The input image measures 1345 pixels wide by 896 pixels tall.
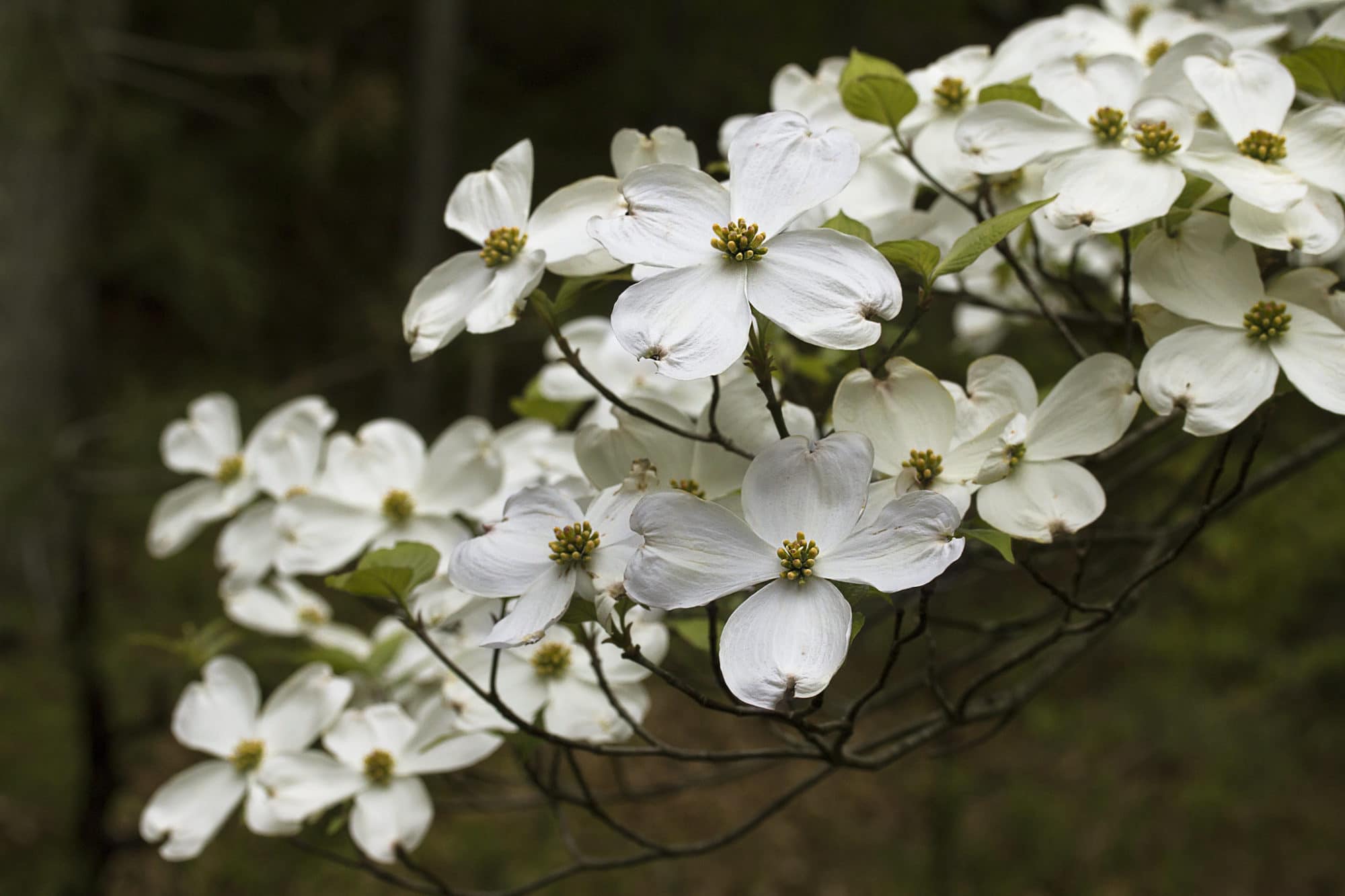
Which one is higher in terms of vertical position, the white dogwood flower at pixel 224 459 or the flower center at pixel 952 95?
the flower center at pixel 952 95

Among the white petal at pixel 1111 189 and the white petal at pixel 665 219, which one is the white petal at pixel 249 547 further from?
the white petal at pixel 1111 189

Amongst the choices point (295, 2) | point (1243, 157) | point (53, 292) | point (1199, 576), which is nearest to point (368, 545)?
point (1243, 157)

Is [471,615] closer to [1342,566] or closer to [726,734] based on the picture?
[1342,566]

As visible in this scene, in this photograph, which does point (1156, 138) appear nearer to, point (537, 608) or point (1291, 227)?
point (1291, 227)

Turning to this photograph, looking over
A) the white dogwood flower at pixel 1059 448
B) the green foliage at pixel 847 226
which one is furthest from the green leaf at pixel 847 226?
the white dogwood flower at pixel 1059 448

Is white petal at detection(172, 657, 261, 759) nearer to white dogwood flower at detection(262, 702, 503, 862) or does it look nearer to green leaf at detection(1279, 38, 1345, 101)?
white dogwood flower at detection(262, 702, 503, 862)

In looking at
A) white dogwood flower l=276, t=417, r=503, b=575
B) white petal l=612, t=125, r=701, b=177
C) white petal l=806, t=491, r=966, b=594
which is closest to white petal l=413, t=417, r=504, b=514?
white dogwood flower l=276, t=417, r=503, b=575

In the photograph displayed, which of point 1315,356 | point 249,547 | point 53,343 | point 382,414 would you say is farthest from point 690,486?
point 382,414
